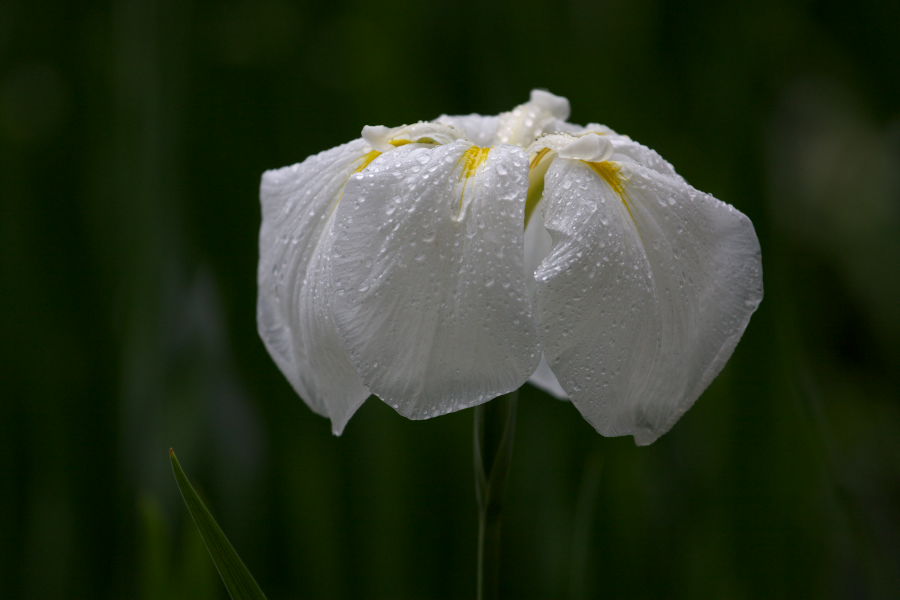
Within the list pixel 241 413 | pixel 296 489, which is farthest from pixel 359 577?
pixel 241 413

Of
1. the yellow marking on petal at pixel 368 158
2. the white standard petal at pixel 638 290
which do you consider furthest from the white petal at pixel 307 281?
the white standard petal at pixel 638 290

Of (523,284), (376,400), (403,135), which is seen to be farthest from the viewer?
(376,400)

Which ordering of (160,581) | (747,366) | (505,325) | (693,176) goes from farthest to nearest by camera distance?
(693,176)
(747,366)
(160,581)
(505,325)

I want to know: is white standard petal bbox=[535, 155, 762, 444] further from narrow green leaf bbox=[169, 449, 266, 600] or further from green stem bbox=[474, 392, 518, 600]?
narrow green leaf bbox=[169, 449, 266, 600]

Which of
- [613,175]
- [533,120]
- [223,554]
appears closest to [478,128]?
[533,120]

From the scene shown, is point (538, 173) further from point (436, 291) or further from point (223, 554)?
point (223, 554)

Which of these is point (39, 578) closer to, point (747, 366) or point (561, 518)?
point (561, 518)

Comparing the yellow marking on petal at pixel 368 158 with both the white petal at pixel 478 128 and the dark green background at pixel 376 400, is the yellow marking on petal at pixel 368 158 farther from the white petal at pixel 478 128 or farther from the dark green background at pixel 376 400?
the dark green background at pixel 376 400
